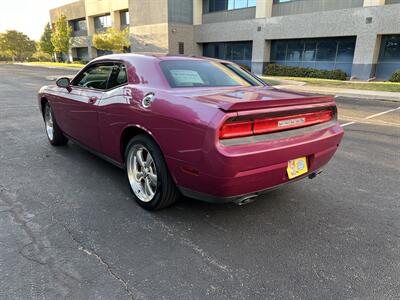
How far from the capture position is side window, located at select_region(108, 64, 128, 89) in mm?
3699


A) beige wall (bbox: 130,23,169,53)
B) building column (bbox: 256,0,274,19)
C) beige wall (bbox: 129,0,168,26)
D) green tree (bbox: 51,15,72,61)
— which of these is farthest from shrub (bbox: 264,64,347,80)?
green tree (bbox: 51,15,72,61)

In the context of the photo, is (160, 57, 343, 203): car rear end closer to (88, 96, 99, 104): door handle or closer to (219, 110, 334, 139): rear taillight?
(219, 110, 334, 139): rear taillight

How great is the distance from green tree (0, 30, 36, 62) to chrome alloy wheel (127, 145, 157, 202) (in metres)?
91.5

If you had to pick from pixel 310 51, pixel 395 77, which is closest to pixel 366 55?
pixel 395 77

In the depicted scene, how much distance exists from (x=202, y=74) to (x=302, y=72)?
22.1 meters

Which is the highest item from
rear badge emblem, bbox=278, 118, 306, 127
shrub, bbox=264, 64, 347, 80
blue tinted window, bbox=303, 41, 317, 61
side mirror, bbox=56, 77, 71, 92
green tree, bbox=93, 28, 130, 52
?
green tree, bbox=93, 28, 130, 52

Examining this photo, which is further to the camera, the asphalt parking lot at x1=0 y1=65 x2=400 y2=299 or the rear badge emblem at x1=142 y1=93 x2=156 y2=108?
the rear badge emblem at x1=142 y1=93 x2=156 y2=108


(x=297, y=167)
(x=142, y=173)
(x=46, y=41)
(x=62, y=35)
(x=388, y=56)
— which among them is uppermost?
(x=62, y=35)

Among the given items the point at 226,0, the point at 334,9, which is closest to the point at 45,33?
the point at 226,0

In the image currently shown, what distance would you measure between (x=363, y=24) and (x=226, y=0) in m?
13.3

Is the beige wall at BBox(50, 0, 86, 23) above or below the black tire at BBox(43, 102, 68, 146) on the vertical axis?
above

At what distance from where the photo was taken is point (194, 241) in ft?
9.43

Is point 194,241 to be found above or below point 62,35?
below

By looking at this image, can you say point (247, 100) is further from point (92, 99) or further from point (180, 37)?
point (180, 37)
